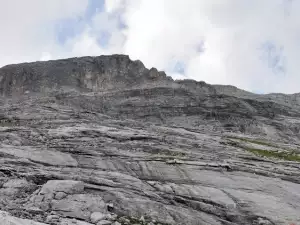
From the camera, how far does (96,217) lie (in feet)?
73.4

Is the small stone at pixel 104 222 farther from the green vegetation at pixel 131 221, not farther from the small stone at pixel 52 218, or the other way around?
the small stone at pixel 52 218

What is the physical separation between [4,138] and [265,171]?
24.8 meters

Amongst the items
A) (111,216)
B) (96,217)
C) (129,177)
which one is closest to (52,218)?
(96,217)

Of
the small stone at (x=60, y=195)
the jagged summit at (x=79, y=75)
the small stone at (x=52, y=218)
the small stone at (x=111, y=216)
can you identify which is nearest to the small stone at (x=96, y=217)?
the small stone at (x=111, y=216)

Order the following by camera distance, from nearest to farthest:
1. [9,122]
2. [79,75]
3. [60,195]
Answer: [60,195] < [9,122] < [79,75]

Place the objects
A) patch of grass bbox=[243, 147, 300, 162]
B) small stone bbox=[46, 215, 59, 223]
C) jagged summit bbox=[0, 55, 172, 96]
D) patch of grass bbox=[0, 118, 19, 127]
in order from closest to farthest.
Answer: small stone bbox=[46, 215, 59, 223] < patch of grass bbox=[243, 147, 300, 162] < patch of grass bbox=[0, 118, 19, 127] < jagged summit bbox=[0, 55, 172, 96]

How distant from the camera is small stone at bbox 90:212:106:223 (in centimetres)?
2208

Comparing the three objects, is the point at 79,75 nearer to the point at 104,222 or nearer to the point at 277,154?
the point at 277,154

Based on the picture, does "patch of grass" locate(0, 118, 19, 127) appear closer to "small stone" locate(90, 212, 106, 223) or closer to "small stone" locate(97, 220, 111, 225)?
"small stone" locate(90, 212, 106, 223)

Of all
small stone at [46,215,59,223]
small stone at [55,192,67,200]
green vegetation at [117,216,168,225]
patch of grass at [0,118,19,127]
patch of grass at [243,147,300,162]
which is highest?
patch of grass at [0,118,19,127]

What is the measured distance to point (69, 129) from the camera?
148ft

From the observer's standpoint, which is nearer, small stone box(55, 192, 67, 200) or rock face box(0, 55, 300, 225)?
rock face box(0, 55, 300, 225)

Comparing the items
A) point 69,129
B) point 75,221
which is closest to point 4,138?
point 69,129

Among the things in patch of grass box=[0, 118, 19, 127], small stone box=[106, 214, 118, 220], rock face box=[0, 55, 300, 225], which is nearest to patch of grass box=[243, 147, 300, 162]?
rock face box=[0, 55, 300, 225]
